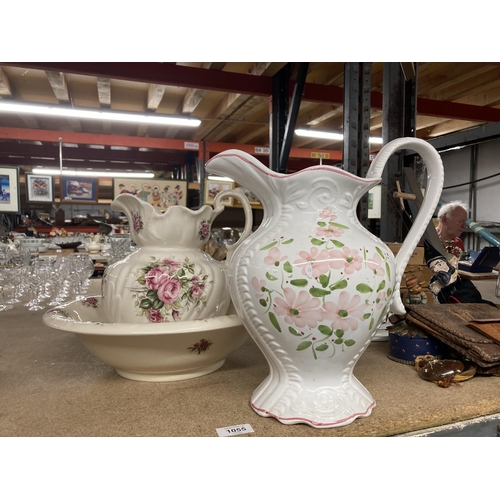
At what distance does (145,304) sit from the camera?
2.38 ft

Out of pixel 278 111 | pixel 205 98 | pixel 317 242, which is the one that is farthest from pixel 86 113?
pixel 317 242

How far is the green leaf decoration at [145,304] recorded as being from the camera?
73 centimetres

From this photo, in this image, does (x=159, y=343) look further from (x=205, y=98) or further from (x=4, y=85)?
(x=205, y=98)

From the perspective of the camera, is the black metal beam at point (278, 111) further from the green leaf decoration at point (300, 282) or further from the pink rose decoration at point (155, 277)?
the green leaf decoration at point (300, 282)

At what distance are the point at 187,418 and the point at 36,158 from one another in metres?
9.35

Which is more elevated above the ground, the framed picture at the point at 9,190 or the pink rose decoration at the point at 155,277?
the framed picture at the point at 9,190

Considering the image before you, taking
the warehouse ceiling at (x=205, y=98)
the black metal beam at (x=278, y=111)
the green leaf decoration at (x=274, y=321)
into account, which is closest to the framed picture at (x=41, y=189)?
the warehouse ceiling at (x=205, y=98)

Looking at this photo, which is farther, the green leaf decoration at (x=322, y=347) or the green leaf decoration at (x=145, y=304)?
the green leaf decoration at (x=145, y=304)

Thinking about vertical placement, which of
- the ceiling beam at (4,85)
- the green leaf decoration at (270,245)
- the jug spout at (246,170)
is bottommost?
the green leaf decoration at (270,245)

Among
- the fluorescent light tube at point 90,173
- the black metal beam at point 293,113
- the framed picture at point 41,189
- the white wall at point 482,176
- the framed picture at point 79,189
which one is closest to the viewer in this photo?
the black metal beam at point 293,113

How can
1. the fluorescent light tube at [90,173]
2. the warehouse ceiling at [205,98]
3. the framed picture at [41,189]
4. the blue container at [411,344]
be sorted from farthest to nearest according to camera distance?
the fluorescent light tube at [90,173] → the framed picture at [41,189] → the warehouse ceiling at [205,98] → the blue container at [411,344]

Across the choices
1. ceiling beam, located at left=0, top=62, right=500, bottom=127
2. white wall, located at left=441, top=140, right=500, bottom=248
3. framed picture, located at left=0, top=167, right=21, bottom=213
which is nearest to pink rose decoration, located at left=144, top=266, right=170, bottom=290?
framed picture, located at left=0, top=167, right=21, bottom=213

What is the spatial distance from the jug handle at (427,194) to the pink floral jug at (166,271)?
0.78 ft

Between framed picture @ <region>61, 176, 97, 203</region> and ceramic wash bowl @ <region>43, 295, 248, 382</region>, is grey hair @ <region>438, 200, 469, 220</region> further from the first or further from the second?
framed picture @ <region>61, 176, 97, 203</region>
